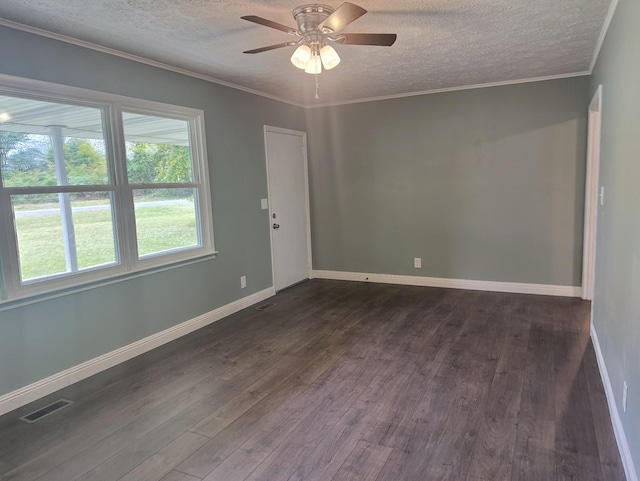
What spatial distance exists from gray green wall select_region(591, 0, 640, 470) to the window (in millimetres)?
3278

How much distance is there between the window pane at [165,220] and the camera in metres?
3.52

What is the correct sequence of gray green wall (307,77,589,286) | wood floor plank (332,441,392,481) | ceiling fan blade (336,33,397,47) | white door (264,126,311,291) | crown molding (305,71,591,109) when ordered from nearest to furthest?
wood floor plank (332,441,392,481) < ceiling fan blade (336,33,397,47) < crown molding (305,71,591,109) < gray green wall (307,77,589,286) < white door (264,126,311,291)

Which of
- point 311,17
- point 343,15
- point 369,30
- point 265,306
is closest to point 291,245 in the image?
point 265,306

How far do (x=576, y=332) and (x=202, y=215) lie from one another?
3.55m

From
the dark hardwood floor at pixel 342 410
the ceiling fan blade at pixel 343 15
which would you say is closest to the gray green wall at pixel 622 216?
the dark hardwood floor at pixel 342 410

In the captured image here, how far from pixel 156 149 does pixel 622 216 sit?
3.40m

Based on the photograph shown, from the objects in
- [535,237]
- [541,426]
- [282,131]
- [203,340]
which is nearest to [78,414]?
[203,340]

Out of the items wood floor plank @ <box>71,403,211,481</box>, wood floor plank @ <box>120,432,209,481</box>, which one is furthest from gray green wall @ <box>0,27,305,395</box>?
wood floor plank @ <box>120,432,209,481</box>

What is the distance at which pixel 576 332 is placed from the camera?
3607 mm

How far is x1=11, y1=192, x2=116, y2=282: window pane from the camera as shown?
2734 millimetres

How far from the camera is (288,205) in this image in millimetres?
5473

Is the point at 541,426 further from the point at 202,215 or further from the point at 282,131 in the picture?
the point at 282,131

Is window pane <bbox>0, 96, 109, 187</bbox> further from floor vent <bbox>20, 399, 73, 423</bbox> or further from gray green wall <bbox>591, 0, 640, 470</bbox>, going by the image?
gray green wall <bbox>591, 0, 640, 470</bbox>

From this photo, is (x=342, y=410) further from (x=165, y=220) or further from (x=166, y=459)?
(x=165, y=220)
